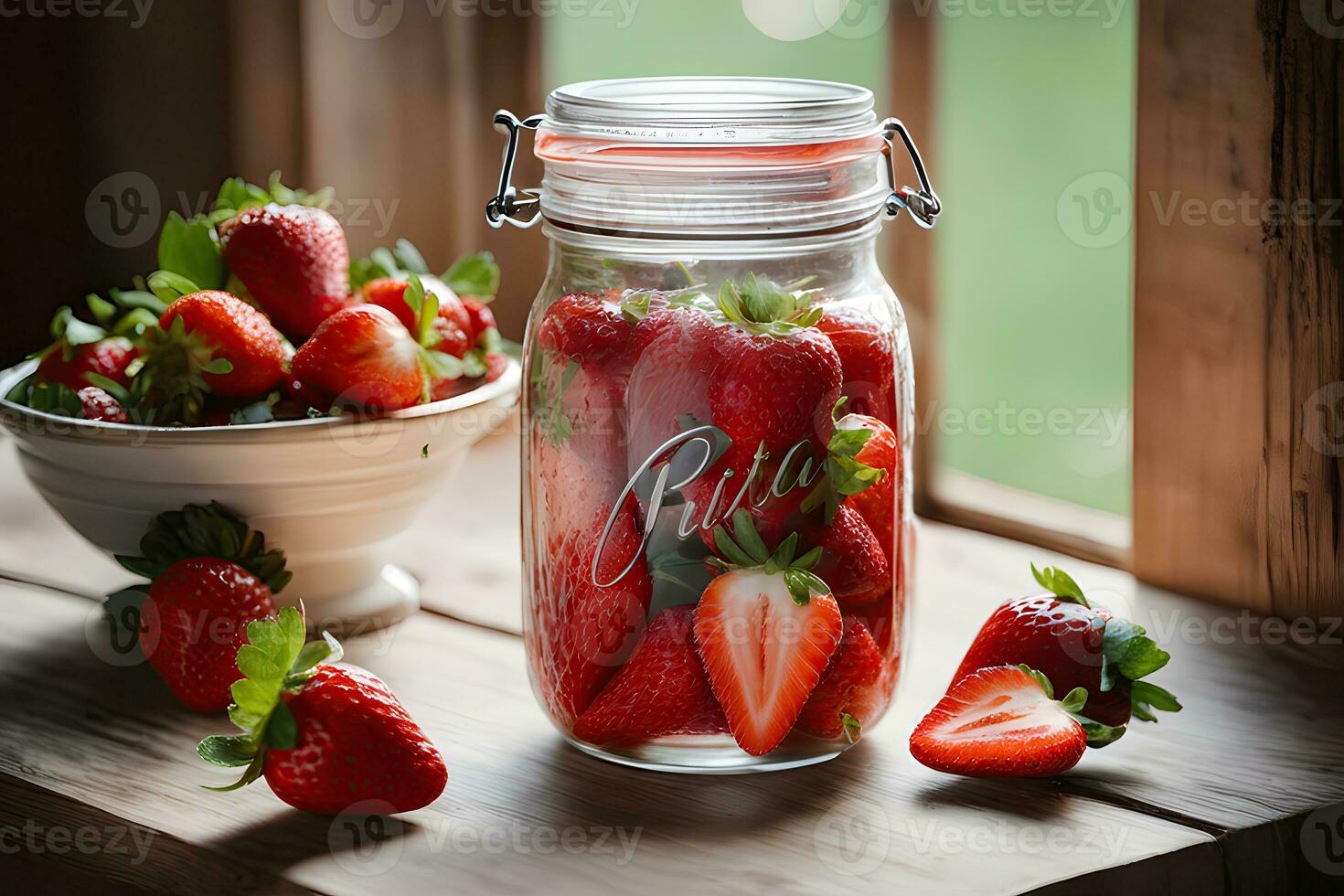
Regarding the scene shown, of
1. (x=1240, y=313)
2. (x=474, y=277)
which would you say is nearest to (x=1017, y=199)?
(x=1240, y=313)

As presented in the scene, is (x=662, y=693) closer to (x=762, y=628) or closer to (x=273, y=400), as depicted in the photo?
(x=762, y=628)

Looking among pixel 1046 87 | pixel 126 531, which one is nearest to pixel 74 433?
pixel 126 531

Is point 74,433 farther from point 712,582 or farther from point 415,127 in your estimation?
point 415,127

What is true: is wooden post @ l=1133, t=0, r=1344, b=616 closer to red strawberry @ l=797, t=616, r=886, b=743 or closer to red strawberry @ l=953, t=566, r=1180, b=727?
red strawberry @ l=953, t=566, r=1180, b=727

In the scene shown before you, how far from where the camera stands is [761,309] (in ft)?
2.20

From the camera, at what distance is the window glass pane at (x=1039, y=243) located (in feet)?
3.74

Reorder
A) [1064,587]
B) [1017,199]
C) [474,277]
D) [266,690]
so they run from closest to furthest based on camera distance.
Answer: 1. [266,690]
2. [1064,587]
3. [474,277]
4. [1017,199]

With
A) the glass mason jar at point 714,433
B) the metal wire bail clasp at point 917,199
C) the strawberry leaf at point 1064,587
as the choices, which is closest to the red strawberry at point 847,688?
the glass mason jar at point 714,433

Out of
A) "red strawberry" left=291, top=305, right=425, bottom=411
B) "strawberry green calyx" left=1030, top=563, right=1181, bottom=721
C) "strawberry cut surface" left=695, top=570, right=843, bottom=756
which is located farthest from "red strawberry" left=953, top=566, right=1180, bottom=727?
"red strawberry" left=291, top=305, right=425, bottom=411

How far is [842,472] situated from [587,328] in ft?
0.44

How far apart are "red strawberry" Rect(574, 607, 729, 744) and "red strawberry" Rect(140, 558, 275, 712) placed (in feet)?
0.68

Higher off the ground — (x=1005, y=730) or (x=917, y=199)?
(x=917, y=199)

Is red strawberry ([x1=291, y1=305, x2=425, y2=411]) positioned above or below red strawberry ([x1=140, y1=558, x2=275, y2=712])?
above

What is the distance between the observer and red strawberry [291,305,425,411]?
2.71 ft
